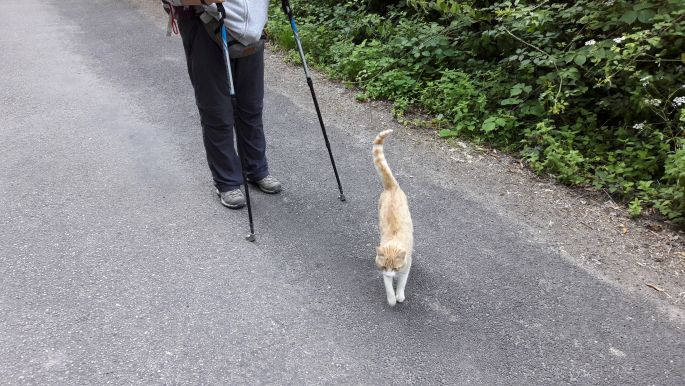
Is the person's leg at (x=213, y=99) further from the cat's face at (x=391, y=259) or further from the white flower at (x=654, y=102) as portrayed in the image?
the white flower at (x=654, y=102)

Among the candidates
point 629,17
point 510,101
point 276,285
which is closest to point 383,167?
point 276,285

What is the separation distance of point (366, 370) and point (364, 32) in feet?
18.0

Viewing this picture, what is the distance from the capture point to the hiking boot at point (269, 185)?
13.7 feet

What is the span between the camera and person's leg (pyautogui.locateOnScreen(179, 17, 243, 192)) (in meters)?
3.54

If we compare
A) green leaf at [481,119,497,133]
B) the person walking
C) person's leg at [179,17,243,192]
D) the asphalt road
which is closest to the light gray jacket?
the person walking

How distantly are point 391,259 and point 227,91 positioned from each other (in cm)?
181

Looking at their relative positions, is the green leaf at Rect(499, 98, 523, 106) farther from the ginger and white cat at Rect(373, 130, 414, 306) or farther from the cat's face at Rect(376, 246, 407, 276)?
the cat's face at Rect(376, 246, 407, 276)

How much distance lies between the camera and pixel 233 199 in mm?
3977

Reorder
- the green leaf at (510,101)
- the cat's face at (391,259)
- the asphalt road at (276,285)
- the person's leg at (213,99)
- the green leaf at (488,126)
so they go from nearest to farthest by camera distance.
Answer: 1. the asphalt road at (276,285)
2. the cat's face at (391,259)
3. the person's leg at (213,99)
4. the green leaf at (488,126)
5. the green leaf at (510,101)

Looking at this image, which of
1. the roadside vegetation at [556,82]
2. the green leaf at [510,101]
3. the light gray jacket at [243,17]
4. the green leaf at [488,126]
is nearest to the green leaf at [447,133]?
the roadside vegetation at [556,82]

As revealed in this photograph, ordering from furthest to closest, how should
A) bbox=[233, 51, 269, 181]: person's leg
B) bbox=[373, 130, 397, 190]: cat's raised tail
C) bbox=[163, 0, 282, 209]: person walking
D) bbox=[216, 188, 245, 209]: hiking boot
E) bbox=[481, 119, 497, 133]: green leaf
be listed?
bbox=[481, 119, 497, 133]: green leaf, bbox=[216, 188, 245, 209]: hiking boot, bbox=[233, 51, 269, 181]: person's leg, bbox=[163, 0, 282, 209]: person walking, bbox=[373, 130, 397, 190]: cat's raised tail

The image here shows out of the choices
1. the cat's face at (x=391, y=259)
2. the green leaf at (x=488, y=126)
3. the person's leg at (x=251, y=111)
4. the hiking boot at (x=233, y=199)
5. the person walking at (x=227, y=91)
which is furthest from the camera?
the green leaf at (x=488, y=126)

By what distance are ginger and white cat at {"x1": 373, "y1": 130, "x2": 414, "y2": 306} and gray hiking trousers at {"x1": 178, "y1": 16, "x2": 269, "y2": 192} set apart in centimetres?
105

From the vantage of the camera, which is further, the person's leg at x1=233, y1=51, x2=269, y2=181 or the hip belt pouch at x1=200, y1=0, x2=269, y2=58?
the person's leg at x1=233, y1=51, x2=269, y2=181
